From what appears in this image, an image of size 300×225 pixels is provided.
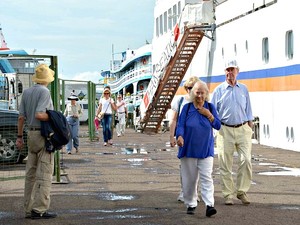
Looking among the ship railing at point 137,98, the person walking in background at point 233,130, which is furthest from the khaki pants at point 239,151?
the ship railing at point 137,98

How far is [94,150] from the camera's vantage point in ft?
71.9

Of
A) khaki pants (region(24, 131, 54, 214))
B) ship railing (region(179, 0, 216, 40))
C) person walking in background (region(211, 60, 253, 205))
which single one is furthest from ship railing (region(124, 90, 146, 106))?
khaki pants (region(24, 131, 54, 214))

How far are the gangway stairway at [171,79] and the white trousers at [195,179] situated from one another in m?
21.9

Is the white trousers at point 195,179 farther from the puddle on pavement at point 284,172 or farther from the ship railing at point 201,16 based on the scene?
the ship railing at point 201,16

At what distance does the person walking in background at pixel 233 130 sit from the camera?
1043 centimetres

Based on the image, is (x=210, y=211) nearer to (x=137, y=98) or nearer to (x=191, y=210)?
(x=191, y=210)

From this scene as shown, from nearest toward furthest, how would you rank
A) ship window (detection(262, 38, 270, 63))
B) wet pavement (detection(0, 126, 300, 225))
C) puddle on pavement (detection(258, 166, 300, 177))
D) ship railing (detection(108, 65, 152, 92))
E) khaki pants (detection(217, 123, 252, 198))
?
wet pavement (detection(0, 126, 300, 225)) → khaki pants (detection(217, 123, 252, 198)) → puddle on pavement (detection(258, 166, 300, 177)) → ship window (detection(262, 38, 270, 63)) → ship railing (detection(108, 65, 152, 92))

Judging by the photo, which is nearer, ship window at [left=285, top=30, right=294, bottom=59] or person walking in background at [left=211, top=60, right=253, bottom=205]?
person walking in background at [left=211, top=60, right=253, bottom=205]

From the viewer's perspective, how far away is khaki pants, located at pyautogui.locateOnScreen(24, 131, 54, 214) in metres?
9.05

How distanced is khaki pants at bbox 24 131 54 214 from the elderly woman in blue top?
5.39 ft

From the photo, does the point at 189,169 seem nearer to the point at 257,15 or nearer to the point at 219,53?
the point at 257,15

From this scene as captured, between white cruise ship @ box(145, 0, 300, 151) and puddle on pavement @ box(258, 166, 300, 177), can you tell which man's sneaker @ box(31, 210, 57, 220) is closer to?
puddle on pavement @ box(258, 166, 300, 177)

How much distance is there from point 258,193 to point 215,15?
19567mm

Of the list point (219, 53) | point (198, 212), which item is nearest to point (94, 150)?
point (219, 53)
